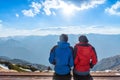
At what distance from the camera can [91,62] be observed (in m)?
12.5

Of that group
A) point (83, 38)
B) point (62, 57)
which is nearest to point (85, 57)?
point (83, 38)

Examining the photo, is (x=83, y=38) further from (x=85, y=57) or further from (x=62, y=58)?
(x=62, y=58)

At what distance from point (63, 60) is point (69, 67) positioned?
337 millimetres

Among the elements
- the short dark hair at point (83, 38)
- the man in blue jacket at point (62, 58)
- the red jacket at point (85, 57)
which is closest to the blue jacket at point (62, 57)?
the man in blue jacket at point (62, 58)

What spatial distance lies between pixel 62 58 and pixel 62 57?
0.12 feet

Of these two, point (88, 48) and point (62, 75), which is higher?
point (88, 48)

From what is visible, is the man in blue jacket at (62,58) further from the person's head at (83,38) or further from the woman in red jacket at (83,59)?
the person's head at (83,38)

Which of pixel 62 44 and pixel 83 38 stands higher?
pixel 83 38

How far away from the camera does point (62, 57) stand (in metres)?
12.2

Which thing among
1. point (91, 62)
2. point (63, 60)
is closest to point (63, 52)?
point (63, 60)

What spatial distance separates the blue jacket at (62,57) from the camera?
12.2m

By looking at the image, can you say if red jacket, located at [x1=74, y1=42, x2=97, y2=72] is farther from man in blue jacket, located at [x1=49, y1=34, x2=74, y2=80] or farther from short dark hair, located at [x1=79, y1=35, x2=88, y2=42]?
man in blue jacket, located at [x1=49, y1=34, x2=74, y2=80]

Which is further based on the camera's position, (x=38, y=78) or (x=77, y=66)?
(x=38, y=78)

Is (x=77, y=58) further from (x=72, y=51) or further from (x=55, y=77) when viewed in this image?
(x=55, y=77)
